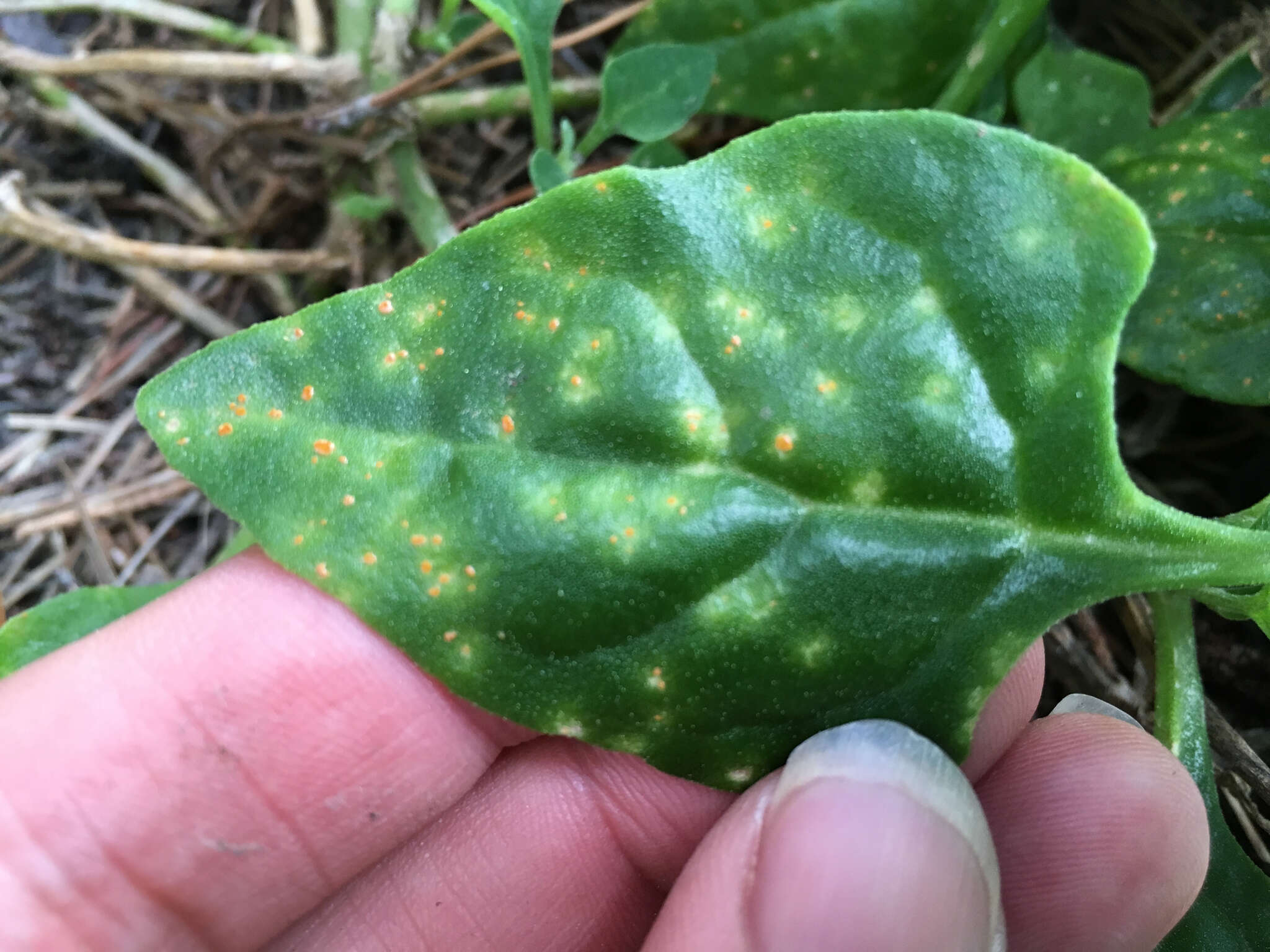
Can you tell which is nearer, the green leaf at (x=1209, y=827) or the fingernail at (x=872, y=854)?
the fingernail at (x=872, y=854)

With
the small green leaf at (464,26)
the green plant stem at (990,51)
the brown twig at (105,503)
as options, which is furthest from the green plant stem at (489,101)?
the brown twig at (105,503)

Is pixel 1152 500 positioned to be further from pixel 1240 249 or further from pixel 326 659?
pixel 326 659

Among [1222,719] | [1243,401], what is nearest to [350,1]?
[1243,401]

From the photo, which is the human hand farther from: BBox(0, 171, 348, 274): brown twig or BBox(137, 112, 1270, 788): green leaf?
BBox(0, 171, 348, 274): brown twig

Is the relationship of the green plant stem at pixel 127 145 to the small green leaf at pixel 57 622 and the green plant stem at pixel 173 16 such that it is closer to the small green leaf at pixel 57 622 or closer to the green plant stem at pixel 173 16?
the green plant stem at pixel 173 16

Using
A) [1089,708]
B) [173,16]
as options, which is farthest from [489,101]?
[1089,708]

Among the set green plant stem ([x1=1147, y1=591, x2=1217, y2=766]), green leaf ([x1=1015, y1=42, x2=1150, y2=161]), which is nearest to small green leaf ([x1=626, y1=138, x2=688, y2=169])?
green leaf ([x1=1015, y1=42, x2=1150, y2=161])
